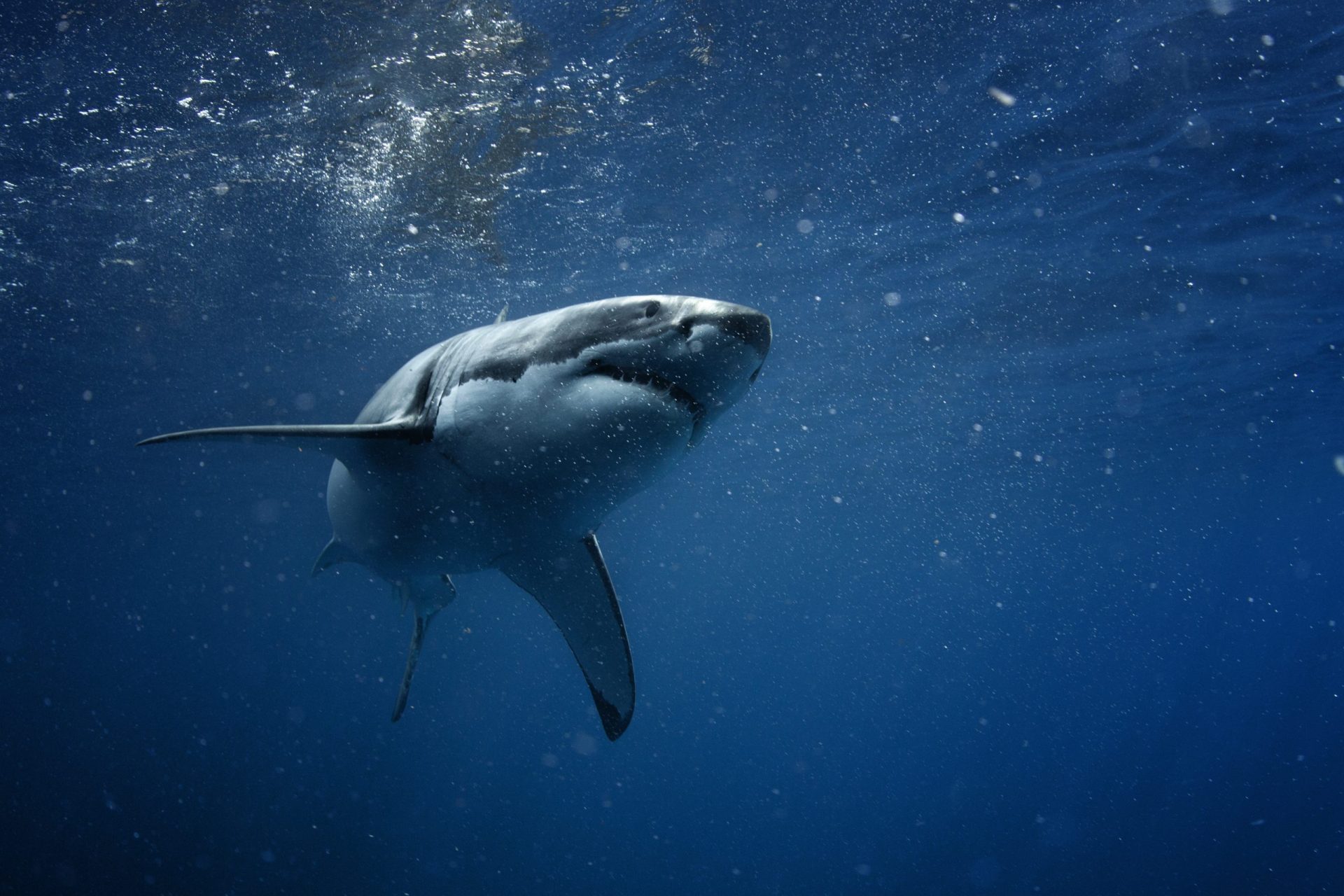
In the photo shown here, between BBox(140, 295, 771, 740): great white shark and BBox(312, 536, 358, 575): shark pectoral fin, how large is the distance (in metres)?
1.02

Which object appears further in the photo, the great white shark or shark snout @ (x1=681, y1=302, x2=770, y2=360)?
the great white shark

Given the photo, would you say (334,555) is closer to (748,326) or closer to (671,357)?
(671,357)

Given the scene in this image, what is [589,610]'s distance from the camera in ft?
13.4

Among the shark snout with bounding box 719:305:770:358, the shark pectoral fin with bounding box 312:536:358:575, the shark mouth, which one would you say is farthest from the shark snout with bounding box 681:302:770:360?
the shark pectoral fin with bounding box 312:536:358:575

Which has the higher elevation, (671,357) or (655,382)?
(671,357)

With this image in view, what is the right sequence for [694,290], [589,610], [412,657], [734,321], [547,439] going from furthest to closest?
[694,290] < [412,657] < [589,610] < [547,439] < [734,321]

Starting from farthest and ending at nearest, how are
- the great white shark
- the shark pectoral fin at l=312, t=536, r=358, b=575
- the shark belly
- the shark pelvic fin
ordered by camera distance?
the shark pectoral fin at l=312, t=536, r=358, b=575, the shark belly, the shark pelvic fin, the great white shark

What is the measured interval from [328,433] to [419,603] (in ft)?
10.9

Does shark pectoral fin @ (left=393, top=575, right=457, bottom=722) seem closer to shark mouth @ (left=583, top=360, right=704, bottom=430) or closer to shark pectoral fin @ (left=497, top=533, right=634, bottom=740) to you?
shark pectoral fin @ (left=497, top=533, right=634, bottom=740)

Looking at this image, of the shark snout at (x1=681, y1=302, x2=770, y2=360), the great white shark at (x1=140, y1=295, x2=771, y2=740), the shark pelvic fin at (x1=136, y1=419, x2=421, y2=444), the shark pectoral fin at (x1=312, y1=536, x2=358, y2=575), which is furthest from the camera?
the shark pectoral fin at (x1=312, y1=536, x2=358, y2=575)

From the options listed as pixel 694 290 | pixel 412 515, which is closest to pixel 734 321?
pixel 412 515

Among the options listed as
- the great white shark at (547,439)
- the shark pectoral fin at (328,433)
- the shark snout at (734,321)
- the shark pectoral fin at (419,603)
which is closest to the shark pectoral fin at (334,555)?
the shark pectoral fin at (419,603)

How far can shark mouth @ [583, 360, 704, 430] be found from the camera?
8.17 feet

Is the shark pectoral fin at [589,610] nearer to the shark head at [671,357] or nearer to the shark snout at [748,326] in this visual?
the shark head at [671,357]
